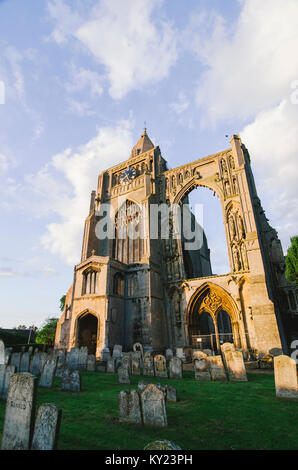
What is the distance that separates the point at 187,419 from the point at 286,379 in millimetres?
3497

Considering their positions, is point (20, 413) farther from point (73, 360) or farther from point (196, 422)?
point (73, 360)

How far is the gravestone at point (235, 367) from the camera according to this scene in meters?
9.26

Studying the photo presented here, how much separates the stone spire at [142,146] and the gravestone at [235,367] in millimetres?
29649

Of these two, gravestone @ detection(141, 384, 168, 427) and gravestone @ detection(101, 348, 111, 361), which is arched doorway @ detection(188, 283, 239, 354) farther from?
gravestone @ detection(141, 384, 168, 427)

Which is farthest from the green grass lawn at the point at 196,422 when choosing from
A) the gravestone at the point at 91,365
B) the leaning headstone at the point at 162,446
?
the gravestone at the point at 91,365

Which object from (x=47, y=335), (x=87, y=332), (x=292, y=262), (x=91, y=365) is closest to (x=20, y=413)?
(x=91, y=365)

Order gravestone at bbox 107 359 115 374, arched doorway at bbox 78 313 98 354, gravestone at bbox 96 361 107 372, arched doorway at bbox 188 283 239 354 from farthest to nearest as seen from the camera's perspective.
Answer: arched doorway at bbox 78 313 98 354 → arched doorway at bbox 188 283 239 354 → gravestone at bbox 96 361 107 372 → gravestone at bbox 107 359 115 374

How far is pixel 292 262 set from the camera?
2009 centimetres

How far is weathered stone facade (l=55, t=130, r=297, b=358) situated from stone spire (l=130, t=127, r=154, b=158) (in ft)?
32.7

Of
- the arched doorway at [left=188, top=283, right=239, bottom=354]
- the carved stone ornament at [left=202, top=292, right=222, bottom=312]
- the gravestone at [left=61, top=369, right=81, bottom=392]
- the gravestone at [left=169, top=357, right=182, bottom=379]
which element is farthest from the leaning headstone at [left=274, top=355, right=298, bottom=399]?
the carved stone ornament at [left=202, top=292, right=222, bottom=312]

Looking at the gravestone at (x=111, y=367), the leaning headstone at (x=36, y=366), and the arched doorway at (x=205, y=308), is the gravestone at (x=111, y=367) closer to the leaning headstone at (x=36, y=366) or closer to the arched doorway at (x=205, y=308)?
the leaning headstone at (x=36, y=366)

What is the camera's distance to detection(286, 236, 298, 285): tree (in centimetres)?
1978

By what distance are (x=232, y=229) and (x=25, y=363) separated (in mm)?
17509
